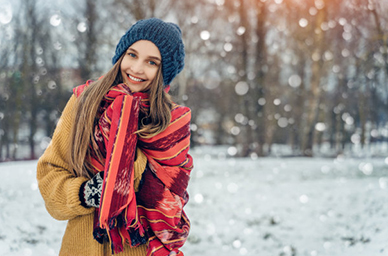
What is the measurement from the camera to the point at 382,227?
469 cm

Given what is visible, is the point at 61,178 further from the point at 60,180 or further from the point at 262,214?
the point at 262,214

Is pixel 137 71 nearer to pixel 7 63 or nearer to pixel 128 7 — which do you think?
pixel 128 7

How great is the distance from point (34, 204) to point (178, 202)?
172 inches

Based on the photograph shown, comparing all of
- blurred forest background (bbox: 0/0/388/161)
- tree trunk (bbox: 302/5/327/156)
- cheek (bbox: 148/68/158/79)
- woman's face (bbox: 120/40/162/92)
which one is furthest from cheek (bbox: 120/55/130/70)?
tree trunk (bbox: 302/5/327/156)

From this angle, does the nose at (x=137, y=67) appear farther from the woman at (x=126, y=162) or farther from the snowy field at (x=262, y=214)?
the snowy field at (x=262, y=214)

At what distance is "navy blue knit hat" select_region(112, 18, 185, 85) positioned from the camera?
1.70 m

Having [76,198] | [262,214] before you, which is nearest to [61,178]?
[76,198]

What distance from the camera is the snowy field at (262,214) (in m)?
4.15

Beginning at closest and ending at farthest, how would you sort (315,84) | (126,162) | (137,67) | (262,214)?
(126,162) < (137,67) < (262,214) < (315,84)

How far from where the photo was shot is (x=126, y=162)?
1425 mm

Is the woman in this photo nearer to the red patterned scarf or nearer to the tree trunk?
the red patterned scarf

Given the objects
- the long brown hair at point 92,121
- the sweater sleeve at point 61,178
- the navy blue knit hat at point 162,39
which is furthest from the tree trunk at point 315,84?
the sweater sleeve at point 61,178

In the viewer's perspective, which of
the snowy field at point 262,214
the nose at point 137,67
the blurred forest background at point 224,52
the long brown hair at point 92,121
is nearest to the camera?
the long brown hair at point 92,121

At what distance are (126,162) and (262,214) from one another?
4.54m
